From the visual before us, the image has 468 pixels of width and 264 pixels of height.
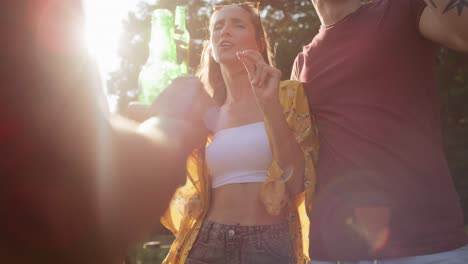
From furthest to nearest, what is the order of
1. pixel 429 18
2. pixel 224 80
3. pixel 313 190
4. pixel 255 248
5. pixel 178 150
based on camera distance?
pixel 224 80
pixel 255 248
pixel 313 190
pixel 429 18
pixel 178 150

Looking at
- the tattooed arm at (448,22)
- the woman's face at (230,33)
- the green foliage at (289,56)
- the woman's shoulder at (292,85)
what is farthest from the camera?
the green foliage at (289,56)

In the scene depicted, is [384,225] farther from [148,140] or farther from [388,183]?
[148,140]

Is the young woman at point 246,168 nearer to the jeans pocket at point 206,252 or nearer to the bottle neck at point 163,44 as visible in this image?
the jeans pocket at point 206,252

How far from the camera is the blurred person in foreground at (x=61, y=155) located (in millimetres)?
849

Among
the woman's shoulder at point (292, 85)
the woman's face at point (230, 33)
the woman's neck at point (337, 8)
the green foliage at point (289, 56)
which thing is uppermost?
the woman's neck at point (337, 8)

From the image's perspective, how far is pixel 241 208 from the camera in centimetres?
309

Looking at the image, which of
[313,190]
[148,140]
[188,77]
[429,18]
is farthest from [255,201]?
[148,140]

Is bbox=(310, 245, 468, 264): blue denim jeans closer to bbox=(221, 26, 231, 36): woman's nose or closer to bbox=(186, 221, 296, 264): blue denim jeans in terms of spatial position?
bbox=(186, 221, 296, 264): blue denim jeans

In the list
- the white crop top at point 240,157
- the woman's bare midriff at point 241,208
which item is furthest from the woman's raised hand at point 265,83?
the woman's bare midriff at point 241,208

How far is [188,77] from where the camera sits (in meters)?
1.13

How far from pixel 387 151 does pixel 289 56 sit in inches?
433

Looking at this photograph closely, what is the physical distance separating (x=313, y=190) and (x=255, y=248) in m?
0.64

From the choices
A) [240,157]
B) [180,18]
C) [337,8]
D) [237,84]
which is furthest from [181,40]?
[237,84]

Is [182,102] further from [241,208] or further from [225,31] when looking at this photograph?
[225,31]
